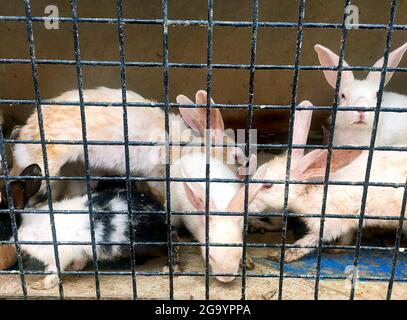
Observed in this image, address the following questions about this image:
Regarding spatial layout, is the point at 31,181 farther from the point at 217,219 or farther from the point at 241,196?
the point at 241,196

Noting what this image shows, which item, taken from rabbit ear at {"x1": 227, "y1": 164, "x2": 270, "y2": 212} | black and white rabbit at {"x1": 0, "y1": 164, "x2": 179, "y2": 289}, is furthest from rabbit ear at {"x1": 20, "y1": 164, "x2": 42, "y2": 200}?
rabbit ear at {"x1": 227, "y1": 164, "x2": 270, "y2": 212}

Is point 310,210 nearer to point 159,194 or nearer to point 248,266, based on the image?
point 248,266

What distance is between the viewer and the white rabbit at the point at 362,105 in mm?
3604

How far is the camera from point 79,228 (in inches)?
128

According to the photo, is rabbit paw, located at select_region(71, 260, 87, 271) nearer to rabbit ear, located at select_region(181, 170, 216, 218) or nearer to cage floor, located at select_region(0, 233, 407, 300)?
cage floor, located at select_region(0, 233, 407, 300)

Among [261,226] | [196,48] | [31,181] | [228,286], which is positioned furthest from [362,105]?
[31,181]

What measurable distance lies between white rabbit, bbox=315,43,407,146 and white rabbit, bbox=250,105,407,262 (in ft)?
1.02

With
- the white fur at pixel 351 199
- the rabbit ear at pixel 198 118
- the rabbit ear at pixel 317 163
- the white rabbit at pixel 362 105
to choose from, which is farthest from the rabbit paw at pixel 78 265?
the white rabbit at pixel 362 105

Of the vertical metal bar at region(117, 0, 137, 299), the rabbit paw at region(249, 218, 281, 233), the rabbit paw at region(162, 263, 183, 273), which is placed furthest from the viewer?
the rabbit paw at region(249, 218, 281, 233)

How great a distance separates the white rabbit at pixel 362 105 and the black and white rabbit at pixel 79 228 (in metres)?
1.53

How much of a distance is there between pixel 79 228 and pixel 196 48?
8.20 feet

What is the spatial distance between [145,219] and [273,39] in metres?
2.53

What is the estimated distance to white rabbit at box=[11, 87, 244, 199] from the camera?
3.77m
